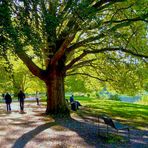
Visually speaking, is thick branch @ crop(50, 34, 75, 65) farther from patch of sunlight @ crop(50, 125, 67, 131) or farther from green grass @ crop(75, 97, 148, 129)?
patch of sunlight @ crop(50, 125, 67, 131)

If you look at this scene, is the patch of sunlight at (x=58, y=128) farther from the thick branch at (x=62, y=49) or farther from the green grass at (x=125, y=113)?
the thick branch at (x=62, y=49)

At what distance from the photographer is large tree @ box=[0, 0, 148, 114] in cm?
1236

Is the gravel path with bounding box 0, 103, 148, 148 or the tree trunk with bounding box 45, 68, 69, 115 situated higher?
the tree trunk with bounding box 45, 68, 69, 115

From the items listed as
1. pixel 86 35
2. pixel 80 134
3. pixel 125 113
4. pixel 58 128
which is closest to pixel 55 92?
pixel 86 35

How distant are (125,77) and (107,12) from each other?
5.51 m

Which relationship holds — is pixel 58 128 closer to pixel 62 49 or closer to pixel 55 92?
pixel 62 49

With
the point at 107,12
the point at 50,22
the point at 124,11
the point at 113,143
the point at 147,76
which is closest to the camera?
the point at 50,22

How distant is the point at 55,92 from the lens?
25.5 metres

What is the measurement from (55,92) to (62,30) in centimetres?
463

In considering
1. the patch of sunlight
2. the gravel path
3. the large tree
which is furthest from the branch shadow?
the large tree

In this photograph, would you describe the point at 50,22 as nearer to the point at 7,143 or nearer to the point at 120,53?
the point at 7,143

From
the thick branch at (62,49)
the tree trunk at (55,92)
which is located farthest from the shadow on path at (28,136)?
the thick branch at (62,49)

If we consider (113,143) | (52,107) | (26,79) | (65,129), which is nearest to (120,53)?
(52,107)

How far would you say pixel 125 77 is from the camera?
2798cm
